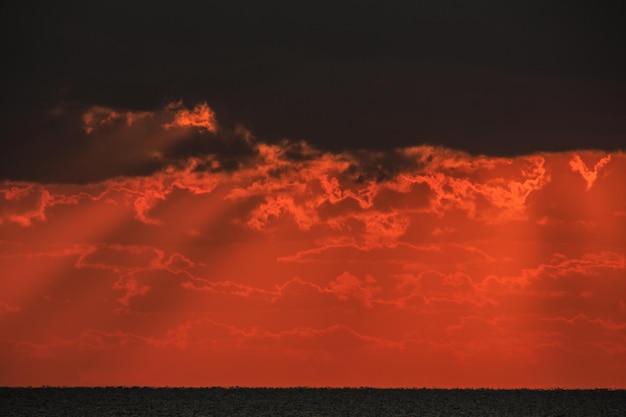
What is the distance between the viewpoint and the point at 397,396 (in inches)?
4225

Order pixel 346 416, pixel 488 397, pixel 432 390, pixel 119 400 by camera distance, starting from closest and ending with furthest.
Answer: pixel 346 416, pixel 119 400, pixel 488 397, pixel 432 390

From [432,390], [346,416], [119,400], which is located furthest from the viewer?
[432,390]

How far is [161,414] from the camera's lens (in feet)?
274

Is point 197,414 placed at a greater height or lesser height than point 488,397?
lesser

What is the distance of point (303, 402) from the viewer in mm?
96750

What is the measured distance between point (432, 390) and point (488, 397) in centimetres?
1361

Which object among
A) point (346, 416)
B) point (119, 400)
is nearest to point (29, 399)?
point (119, 400)

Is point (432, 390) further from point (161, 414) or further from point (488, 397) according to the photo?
point (161, 414)

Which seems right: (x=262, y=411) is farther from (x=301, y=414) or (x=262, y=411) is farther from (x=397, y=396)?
(x=397, y=396)

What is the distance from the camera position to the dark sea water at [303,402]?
86000 mm

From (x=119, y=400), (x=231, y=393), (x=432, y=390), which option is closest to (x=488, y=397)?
(x=432, y=390)

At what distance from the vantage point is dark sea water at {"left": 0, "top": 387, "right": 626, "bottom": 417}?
3386 inches

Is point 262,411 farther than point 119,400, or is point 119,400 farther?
point 119,400

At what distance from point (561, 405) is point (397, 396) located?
15929mm
